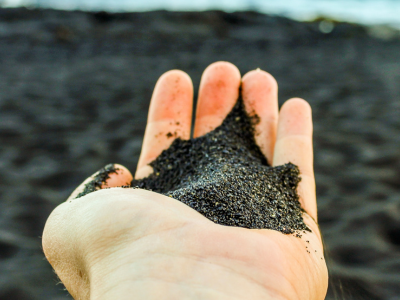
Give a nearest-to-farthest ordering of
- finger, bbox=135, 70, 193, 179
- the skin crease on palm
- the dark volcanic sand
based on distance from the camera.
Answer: the skin crease on palm
the dark volcanic sand
finger, bbox=135, 70, 193, 179

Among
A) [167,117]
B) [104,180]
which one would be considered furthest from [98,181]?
[167,117]

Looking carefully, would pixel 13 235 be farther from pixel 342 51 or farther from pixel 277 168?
pixel 342 51

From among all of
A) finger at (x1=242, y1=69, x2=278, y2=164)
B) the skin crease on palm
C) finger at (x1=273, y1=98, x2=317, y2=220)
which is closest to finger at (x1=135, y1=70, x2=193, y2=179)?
finger at (x1=242, y1=69, x2=278, y2=164)

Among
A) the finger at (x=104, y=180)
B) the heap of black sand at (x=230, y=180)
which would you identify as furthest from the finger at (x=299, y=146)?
the finger at (x=104, y=180)

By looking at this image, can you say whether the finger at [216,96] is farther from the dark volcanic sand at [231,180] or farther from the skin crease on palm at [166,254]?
the skin crease on palm at [166,254]

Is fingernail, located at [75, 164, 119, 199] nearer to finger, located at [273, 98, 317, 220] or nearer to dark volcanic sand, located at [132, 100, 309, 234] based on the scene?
dark volcanic sand, located at [132, 100, 309, 234]
